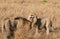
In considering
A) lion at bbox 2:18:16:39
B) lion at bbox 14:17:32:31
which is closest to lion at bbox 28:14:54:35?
lion at bbox 14:17:32:31

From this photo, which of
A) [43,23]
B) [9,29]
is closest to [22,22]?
[9,29]

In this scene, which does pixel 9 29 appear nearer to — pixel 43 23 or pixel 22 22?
pixel 22 22

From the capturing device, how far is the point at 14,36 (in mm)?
9898

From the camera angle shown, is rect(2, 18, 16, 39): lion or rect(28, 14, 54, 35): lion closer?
rect(2, 18, 16, 39): lion

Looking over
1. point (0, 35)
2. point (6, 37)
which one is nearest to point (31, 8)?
point (0, 35)

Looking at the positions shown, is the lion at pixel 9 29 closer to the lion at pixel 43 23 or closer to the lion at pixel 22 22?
the lion at pixel 22 22

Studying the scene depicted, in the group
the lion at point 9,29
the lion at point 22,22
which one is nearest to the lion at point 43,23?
the lion at point 22,22

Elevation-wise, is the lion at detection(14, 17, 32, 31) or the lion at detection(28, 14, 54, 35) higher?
the lion at detection(14, 17, 32, 31)

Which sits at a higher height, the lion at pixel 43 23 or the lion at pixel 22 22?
the lion at pixel 22 22

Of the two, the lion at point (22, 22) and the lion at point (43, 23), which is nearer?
the lion at point (22, 22)

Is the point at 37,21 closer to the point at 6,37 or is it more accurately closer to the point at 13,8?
the point at 6,37

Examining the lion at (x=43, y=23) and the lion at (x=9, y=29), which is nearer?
the lion at (x=9, y=29)

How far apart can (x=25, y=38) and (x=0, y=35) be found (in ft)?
3.63

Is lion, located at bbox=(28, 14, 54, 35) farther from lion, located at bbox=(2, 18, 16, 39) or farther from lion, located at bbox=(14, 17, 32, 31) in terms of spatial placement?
lion, located at bbox=(2, 18, 16, 39)
